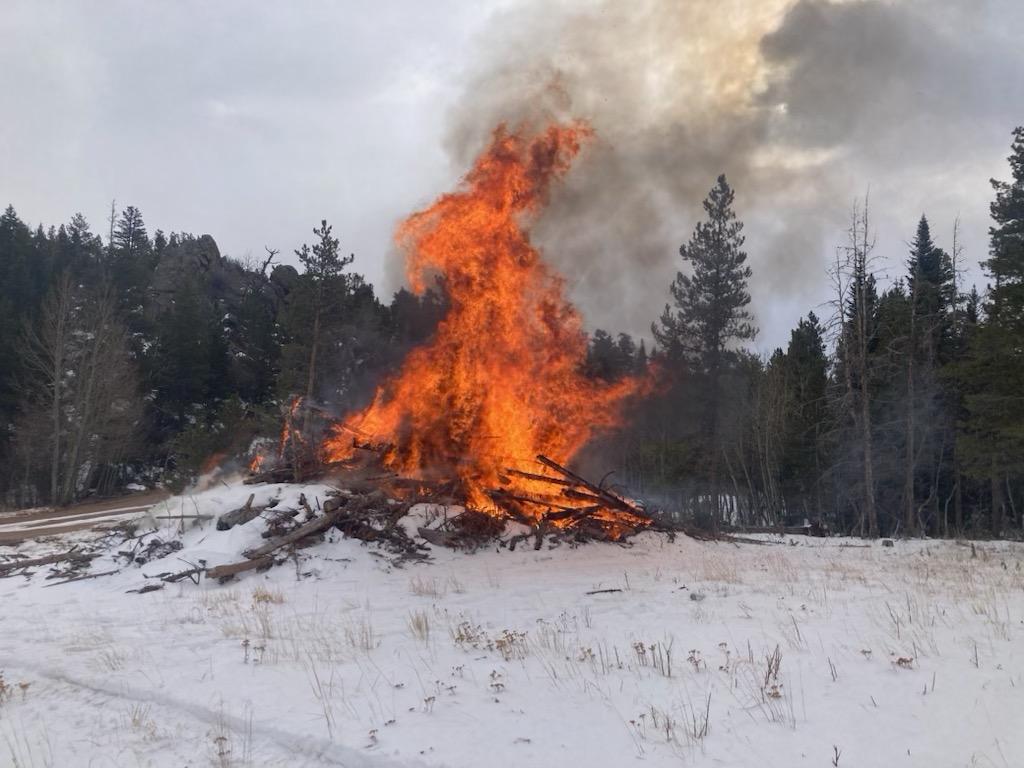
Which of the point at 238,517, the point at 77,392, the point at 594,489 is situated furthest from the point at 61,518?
the point at 594,489

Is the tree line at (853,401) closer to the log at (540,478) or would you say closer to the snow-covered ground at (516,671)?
the log at (540,478)

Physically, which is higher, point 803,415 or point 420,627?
point 803,415

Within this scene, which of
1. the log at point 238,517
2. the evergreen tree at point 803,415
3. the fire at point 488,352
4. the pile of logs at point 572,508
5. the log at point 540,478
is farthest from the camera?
the evergreen tree at point 803,415

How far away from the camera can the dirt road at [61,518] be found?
22.0 m

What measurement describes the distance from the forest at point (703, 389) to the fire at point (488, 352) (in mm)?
4988

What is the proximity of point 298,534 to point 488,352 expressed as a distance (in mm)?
6322

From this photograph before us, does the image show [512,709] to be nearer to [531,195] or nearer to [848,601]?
[848,601]

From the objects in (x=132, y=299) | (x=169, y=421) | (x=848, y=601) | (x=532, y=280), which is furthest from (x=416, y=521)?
(x=132, y=299)

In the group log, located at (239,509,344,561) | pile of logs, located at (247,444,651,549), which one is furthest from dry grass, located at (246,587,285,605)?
pile of logs, located at (247,444,651,549)

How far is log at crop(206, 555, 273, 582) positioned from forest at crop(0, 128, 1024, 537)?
9.53m

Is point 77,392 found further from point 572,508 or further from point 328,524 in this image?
point 572,508

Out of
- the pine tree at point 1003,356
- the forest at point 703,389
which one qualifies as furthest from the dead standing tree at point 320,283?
the pine tree at point 1003,356

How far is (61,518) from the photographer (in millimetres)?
27875

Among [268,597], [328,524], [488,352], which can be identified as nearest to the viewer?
[268,597]
